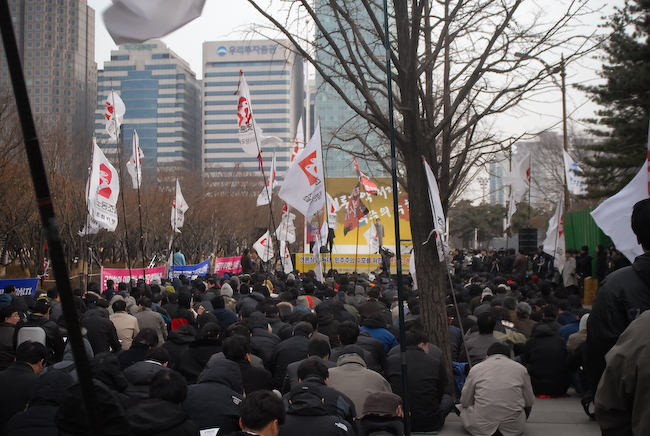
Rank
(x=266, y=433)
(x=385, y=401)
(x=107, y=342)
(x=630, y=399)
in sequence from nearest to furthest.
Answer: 1. (x=630, y=399)
2. (x=266, y=433)
3. (x=385, y=401)
4. (x=107, y=342)

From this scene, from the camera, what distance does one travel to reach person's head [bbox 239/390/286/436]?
3773mm

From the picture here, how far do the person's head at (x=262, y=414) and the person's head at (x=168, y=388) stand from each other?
0.65 metres

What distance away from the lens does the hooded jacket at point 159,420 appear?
395cm

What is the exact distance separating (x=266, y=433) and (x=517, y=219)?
50971mm

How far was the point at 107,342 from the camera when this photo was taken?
27.3 feet

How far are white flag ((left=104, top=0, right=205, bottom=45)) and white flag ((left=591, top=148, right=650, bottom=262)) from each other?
4.05m

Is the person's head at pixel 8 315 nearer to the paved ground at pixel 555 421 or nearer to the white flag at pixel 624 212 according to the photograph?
the paved ground at pixel 555 421

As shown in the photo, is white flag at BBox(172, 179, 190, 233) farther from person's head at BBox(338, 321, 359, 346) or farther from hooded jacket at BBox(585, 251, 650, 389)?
hooded jacket at BBox(585, 251, 650, 389)

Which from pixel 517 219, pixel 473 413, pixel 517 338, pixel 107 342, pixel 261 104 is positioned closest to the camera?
pixel 473 413

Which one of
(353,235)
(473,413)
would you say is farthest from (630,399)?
(353,235)

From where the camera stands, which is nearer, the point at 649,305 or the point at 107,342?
the point at 649,305

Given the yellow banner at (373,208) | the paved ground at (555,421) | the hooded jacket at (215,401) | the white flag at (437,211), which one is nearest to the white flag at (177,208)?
the yellow banner at (373,208)

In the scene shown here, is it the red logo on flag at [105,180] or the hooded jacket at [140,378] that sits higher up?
the red logo on flag at [105,180]

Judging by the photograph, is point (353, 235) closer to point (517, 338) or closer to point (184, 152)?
point (517, 338)
